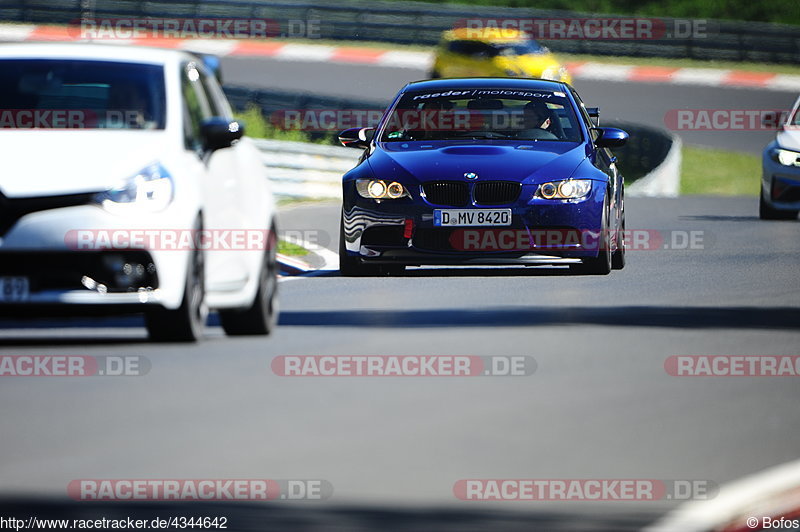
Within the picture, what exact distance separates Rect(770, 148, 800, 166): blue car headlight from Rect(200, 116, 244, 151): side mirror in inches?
432

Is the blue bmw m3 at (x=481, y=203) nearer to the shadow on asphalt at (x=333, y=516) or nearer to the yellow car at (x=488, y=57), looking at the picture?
the shadow on asphalt at (x=333, y=516)

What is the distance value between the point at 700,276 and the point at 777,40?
92.4ft

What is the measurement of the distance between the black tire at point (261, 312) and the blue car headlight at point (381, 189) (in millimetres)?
2349

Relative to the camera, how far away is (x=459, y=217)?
44.8 ft

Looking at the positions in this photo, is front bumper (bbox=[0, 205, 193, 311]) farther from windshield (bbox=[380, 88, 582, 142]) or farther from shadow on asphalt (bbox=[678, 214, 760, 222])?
shadow on asphalt (bbox=[678, 214, 760, 222])

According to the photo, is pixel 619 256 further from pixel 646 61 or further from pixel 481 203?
pixel 646 61

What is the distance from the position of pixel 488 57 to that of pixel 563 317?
24.3m

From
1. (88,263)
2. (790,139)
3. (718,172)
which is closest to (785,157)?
(790,139)

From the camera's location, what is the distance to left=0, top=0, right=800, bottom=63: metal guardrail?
140 feet

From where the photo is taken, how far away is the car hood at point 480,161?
13.7 meters

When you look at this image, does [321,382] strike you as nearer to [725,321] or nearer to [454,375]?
[454,375]

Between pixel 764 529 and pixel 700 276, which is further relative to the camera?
pixel 700 276

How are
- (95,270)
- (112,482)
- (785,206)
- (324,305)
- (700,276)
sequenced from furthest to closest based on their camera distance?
(785,206) → (700,276) → (324,305) → (95,270) → (112,482)

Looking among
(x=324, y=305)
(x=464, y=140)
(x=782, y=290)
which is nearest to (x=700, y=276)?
(x=782, y=290)
